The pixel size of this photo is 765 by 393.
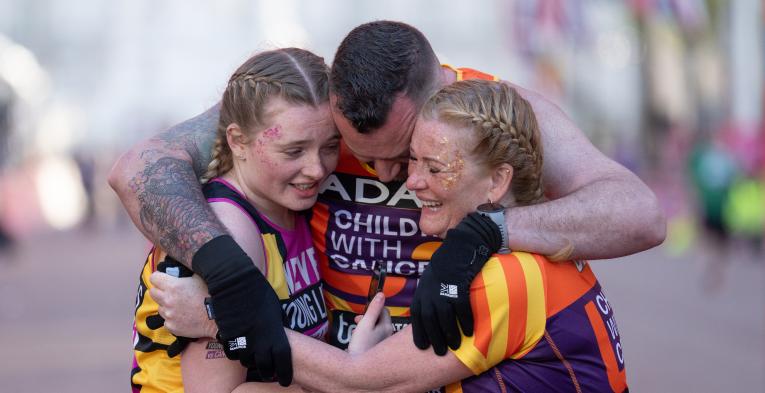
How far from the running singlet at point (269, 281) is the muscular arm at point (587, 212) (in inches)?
30.5

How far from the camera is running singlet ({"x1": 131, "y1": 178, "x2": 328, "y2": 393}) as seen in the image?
10.5ft

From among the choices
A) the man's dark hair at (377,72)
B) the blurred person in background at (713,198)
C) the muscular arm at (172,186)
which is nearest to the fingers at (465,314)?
the man's dark hair at (377,72)

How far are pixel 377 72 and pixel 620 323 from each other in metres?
7.90

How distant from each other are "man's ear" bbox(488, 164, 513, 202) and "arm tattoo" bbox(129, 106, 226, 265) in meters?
0.83

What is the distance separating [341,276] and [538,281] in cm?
103

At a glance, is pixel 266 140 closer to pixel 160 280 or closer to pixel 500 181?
pixel 160 280

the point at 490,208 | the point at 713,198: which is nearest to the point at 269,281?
the point at 490,208

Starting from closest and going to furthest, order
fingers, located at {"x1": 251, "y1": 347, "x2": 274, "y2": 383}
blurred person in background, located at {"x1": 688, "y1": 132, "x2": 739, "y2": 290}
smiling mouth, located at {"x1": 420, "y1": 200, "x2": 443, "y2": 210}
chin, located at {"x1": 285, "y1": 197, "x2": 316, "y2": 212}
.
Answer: fingers, located at {"x1": 251, "y1": 347, "x2": 274, "y2": 383}, smiling mouth, located at {"x1": 420, "y1": 200, "x2": 443, "y2": 210}, chin, located at {"x1": 285, "y1": 197, "x2": 316, "y2": 212}, blurred person in background, located at {"x1": 688, "y1": 132, "x2": 739, "y2": 290}

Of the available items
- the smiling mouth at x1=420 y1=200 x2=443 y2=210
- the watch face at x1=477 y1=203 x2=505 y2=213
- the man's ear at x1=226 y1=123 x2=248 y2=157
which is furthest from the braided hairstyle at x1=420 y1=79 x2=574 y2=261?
the man's ear at x1=226 y1=123 x2=248 y2=157

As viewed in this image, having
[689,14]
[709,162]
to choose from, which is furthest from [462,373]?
[689,14]

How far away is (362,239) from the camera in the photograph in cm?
368

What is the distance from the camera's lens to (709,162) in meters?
14.7

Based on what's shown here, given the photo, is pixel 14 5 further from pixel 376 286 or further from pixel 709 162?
pixel 376 286

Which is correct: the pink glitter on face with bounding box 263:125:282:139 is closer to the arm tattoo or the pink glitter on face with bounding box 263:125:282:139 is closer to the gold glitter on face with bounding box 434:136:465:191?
the arm tattoo
